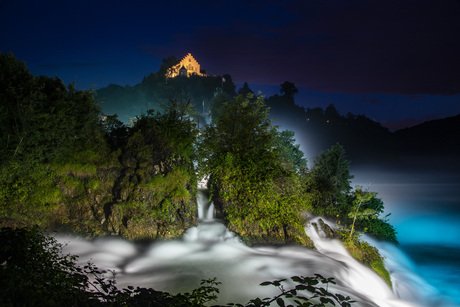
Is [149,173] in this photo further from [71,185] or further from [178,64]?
[178,64]

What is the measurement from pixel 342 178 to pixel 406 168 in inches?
2566

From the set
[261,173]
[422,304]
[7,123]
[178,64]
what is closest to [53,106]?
[7,123]

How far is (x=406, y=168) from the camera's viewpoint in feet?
230

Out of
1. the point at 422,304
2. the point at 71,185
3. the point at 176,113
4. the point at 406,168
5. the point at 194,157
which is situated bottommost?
the point at 422,304

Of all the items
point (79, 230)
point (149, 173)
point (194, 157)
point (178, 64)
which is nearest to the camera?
point (79, 230)

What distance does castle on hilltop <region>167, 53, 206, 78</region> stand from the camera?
66562mm

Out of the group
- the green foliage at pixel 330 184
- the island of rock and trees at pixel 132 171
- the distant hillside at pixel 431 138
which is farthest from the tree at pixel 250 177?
the distant hillside at pixel 431 138

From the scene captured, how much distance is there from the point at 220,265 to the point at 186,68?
216 feet

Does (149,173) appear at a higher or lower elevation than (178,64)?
lower

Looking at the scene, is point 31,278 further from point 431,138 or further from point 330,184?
point 431,138

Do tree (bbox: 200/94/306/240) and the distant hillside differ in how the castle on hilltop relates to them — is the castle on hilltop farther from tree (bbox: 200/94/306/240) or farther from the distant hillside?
the distant hillside

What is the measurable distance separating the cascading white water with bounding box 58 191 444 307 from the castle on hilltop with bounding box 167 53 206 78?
201 feet

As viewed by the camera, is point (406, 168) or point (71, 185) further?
point (406, 168)

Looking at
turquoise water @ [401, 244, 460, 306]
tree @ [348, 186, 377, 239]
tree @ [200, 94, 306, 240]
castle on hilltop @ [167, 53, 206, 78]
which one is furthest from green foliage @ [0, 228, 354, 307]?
castle on hilltop @ [167, 53, 206, 78]
